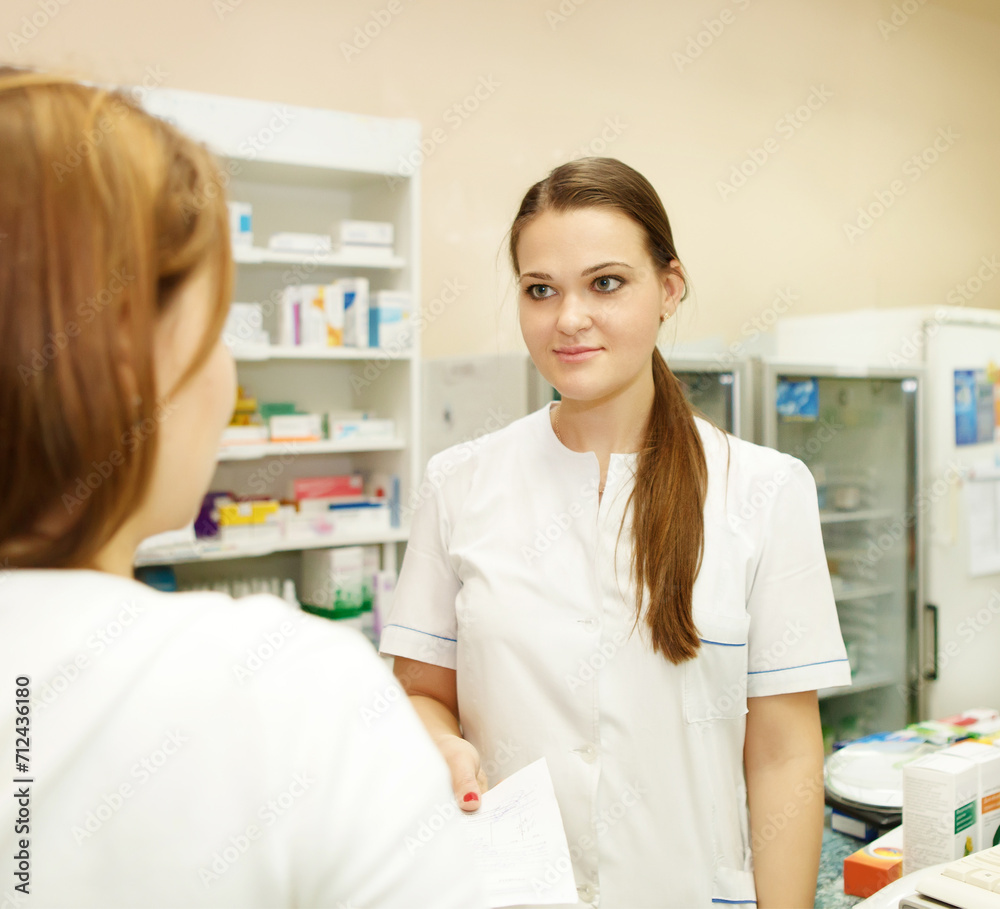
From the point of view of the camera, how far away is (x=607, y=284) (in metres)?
1.36

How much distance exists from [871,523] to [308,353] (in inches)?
Answer: 87.4

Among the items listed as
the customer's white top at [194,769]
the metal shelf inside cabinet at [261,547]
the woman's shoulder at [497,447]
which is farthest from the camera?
the metal shelf inside cabinet at [261,547]

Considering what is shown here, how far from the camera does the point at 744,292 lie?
4281 millimetres

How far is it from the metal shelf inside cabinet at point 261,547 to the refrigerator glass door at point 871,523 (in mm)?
1538

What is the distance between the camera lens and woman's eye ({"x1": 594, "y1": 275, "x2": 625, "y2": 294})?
136cm

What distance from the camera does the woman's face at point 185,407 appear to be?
0.43 meters

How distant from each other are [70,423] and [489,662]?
101cm

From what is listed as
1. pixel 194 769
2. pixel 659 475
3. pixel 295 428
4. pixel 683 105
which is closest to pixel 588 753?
pixel 659 475

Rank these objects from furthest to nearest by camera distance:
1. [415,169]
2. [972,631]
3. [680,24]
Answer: [680,24] → [972,631] → [415,169]

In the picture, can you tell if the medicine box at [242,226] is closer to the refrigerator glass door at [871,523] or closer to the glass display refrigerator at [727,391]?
the glass display refrigerator at [727,391]

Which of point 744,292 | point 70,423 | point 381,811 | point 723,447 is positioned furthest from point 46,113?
point 744,292

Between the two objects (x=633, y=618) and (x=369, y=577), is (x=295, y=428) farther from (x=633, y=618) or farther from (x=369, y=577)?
(x=633, y=618)

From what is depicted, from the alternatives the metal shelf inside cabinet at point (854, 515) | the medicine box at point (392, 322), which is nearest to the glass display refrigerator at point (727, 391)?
the metal shelf inside cabinet at point (854, 515)

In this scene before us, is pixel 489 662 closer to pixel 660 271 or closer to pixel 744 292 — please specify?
pixel 660 271
